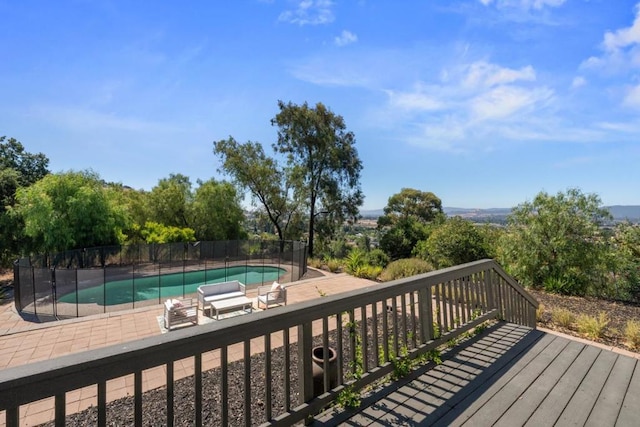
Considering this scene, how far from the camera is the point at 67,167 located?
1330 centimetres

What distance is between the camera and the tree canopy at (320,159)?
58.0ft

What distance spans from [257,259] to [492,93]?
11649 millimetres

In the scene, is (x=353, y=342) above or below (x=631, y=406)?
above

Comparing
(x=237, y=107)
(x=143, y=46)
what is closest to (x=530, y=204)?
(x=237, y=107)

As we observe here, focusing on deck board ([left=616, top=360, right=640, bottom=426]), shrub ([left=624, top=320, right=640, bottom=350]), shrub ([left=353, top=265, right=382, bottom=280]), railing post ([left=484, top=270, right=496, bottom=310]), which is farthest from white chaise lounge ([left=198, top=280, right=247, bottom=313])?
shrub ([left=624, top=320, right=640, bottom=350])

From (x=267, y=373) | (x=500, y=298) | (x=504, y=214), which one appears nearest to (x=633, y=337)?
(x=500, y=298)

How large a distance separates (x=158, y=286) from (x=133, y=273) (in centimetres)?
204

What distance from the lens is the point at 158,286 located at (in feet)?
36.2

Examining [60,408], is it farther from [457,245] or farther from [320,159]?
[320,159]

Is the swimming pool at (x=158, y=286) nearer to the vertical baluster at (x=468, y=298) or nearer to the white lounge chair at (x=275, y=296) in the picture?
the white lounge chair at (x=275, y=296)

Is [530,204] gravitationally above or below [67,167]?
below

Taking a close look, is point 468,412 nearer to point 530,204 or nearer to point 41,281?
point 530,204

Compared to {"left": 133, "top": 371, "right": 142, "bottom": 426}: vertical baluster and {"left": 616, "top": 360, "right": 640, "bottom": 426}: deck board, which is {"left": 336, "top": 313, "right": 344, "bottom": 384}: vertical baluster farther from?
{"left": 616, "top": 360, "right": 640, "bottom": 426}: deck board

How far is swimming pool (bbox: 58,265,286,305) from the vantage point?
29.6 ft
